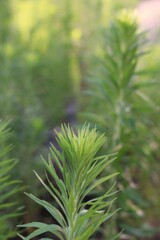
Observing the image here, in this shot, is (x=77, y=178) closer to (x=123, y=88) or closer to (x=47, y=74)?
(x=123, y=88)

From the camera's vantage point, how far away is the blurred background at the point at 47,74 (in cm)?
228

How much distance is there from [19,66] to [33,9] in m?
1.45

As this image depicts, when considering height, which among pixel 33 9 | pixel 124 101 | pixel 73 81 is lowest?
pixel 124 101

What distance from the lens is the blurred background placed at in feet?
7.47

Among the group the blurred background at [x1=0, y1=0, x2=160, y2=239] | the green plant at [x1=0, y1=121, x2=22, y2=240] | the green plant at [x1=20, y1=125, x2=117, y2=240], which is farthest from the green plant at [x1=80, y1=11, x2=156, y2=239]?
the green plant at [x1=20, y1=125, x2=117, y2=240]

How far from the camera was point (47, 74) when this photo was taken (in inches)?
132

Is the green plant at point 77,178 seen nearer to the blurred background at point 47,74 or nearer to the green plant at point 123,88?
the green plant at point 123,88

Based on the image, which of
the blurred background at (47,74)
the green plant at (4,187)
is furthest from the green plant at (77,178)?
the blurred background at (47,74)

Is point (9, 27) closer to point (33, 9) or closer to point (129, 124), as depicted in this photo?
point (33, 9)

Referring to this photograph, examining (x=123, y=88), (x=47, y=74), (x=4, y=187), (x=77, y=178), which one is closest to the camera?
(x=77, y=178)

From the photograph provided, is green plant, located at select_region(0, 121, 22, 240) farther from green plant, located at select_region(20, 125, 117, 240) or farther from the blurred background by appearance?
the blurred background

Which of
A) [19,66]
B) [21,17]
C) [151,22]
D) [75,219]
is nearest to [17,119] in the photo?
[19,66]

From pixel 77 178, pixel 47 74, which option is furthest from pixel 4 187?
pixel 47 74

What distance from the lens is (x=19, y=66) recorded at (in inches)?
111
